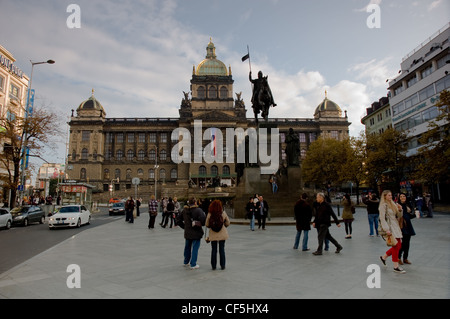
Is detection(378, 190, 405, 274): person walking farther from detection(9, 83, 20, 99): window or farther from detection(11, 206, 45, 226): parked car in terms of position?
detection(9, 83, 20, 99): window

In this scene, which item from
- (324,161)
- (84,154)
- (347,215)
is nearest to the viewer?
(347,215)

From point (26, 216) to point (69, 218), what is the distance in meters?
4.65

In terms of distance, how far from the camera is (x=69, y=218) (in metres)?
18.3

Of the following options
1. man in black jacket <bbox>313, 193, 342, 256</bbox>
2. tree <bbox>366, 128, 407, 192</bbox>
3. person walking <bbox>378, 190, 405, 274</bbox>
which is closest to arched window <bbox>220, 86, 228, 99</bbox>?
tree <bbox>366, 128, 407, 192</bbox>

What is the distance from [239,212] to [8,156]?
2234 cm

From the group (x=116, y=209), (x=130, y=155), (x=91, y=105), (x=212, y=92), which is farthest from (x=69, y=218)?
(x=91, y=105)

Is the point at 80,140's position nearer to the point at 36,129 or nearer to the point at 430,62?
the point at 36,129

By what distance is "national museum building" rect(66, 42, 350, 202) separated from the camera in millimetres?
75938

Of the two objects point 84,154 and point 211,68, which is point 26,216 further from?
point 211,68

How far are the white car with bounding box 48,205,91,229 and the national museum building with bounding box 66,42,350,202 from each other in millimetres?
52899

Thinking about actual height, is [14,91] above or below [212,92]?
below

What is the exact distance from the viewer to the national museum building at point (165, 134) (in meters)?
75.9

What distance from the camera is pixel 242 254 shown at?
877cm

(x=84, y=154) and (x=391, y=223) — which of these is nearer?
(x=391, y=223)
